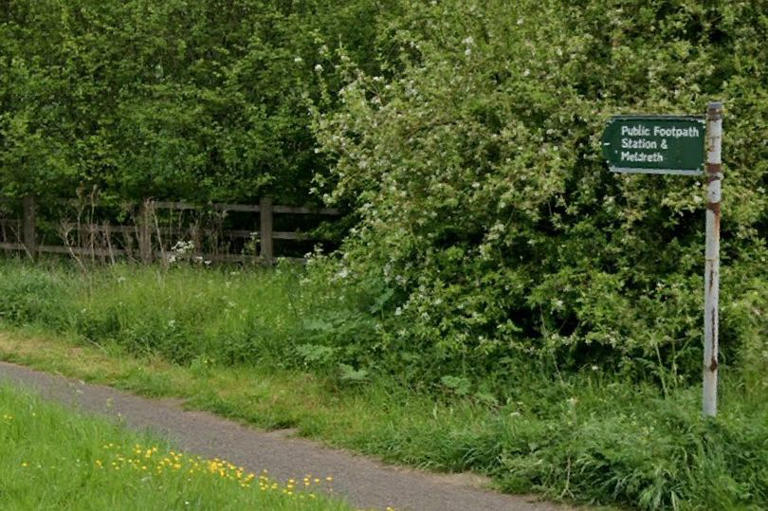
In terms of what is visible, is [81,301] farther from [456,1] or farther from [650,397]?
[650,397]

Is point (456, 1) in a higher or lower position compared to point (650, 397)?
higher

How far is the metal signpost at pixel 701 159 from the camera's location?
20.9ft

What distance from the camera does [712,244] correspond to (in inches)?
251

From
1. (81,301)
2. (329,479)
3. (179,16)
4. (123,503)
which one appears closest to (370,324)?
(329,479)

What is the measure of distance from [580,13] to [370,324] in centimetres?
340

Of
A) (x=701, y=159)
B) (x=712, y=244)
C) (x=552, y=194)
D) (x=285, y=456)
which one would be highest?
(x=701, y=159)

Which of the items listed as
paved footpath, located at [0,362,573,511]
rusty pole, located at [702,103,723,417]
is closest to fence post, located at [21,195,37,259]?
paved footpath, located at [0,362,573,511]

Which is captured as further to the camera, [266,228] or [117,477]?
[266,228]

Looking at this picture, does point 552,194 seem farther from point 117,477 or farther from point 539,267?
point 117,477

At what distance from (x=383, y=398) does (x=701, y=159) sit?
3280mm

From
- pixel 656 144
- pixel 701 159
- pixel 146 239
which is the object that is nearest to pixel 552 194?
pixel 656 144

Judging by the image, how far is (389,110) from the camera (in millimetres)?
9133

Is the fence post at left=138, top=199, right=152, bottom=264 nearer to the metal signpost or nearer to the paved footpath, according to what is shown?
the paved footpath

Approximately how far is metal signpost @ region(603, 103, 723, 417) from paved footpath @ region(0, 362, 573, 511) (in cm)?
142
